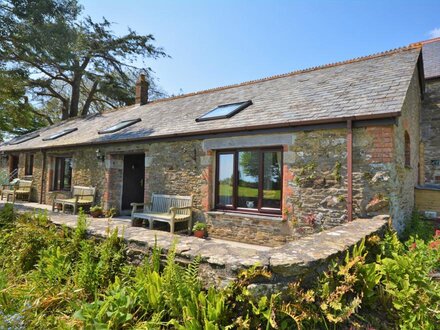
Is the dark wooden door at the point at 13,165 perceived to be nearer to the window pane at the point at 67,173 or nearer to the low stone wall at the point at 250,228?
the window pane at the point at 67,173

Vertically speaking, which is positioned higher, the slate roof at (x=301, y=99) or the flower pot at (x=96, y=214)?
the slate roof at (x=301, y=99)

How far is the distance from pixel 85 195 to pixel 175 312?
915 centimetres

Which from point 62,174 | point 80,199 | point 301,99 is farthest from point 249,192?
point 62,174

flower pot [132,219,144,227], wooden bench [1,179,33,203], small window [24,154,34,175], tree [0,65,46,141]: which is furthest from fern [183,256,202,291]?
small window [24,154,34,175]

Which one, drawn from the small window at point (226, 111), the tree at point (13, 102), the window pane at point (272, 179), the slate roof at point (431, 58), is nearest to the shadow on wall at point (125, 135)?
the small window at point (226, 111)

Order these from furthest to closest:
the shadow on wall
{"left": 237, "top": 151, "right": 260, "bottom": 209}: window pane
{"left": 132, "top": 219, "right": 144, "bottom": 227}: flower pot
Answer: the shadow on wall < {"left": 132, "top": 219, "right": 144, "bottom": 227}: flower pot < {"left": 237, "top": 151, "right": 260, "bottom": 209}: window pane

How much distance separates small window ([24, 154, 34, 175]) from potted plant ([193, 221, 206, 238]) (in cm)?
1188

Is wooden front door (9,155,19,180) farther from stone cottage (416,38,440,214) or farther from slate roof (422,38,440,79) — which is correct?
slate roof (422,38,440,79)

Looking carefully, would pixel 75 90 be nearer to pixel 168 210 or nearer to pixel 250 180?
pixel 168 210

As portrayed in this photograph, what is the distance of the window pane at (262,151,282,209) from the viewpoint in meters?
6.57

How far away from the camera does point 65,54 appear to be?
10.1 metres

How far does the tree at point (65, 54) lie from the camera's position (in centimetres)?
963

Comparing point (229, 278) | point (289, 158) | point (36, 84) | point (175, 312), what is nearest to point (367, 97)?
point (289, 158)

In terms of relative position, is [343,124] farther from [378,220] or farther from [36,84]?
[36,84]
